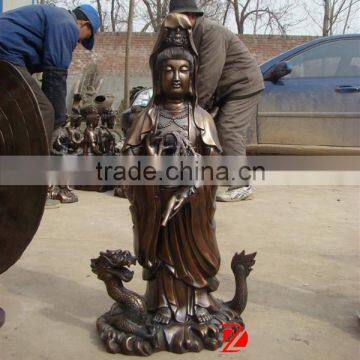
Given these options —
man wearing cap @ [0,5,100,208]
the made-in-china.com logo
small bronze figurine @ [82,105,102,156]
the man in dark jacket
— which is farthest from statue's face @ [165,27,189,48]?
small bronze figurine @ [82,105,102,156]

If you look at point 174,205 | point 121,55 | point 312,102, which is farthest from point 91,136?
point 121,55

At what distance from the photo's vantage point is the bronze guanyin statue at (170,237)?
6.83ft

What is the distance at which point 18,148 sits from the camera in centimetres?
212

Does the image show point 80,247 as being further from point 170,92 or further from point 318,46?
point 318,46

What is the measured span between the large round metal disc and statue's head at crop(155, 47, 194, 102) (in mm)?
506

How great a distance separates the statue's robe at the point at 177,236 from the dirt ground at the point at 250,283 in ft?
0.83

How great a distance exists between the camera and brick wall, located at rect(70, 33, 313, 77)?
16.1 meters

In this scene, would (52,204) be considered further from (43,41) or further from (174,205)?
(174,205)

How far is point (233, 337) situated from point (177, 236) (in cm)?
47

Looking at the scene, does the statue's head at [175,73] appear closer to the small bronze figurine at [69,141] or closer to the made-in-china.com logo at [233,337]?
the made-in-china.com logo at [233,337]

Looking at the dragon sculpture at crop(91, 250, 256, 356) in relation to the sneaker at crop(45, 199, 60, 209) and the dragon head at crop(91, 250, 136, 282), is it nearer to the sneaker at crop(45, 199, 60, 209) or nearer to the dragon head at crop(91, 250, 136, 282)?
the dragon head at crop(91, 250, 136, 282)

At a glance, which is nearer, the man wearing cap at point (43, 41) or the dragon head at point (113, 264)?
the dragon head at point (113, 264)

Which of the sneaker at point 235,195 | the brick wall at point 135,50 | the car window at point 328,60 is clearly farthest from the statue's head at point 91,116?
the brick wall at point 135,50

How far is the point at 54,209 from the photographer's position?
473cm
